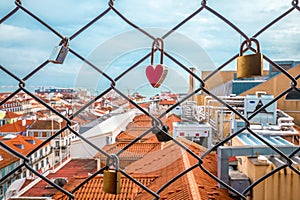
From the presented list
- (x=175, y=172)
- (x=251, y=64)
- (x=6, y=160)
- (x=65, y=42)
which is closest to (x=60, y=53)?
(x=65, y=42)

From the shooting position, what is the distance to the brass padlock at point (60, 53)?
0.55 meters

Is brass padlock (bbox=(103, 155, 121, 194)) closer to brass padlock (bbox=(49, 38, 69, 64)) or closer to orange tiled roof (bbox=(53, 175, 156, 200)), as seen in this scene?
brass padlock (bbox=(49, 38, 69, 64))

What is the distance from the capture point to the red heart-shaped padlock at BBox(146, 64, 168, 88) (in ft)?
1.81

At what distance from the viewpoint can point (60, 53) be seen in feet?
1.80

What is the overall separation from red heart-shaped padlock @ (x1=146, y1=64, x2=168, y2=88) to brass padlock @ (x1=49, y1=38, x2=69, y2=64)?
150 millimetres

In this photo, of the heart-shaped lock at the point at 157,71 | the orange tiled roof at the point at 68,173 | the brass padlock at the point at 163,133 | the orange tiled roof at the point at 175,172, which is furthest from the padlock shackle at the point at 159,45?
the orange tiled roof at the point at 68,173

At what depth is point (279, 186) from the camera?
5.61ft

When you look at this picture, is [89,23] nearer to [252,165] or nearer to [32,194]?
[252,165]

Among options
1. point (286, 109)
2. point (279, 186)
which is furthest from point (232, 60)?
point (286, 109)

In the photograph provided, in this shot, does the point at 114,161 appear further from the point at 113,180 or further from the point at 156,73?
the point at 156,73

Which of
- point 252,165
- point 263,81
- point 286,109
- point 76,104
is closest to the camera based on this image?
point 76,104

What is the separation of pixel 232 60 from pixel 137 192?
2055 mm

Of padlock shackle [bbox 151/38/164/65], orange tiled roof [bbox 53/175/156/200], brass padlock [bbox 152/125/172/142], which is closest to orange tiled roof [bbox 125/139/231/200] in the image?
orange tiled roof [bbox 53/175/156/200]

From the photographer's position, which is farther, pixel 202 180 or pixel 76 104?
Answer: pixel 202 180
